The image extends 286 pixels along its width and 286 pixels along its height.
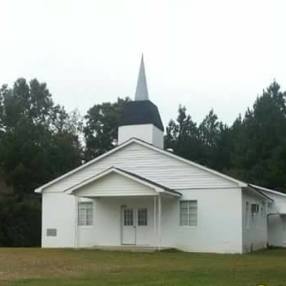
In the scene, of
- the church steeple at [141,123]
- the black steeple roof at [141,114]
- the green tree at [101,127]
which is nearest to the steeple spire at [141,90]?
the church steeple at [141,123]

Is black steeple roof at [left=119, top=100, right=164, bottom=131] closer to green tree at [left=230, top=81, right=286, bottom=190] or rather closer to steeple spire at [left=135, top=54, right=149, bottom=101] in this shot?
steeple spire at [left=135, top=54, right=149, bottom=101]

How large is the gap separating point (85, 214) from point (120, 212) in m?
1.94

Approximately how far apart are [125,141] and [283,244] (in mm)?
12424

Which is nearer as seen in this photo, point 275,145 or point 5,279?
point 5,279

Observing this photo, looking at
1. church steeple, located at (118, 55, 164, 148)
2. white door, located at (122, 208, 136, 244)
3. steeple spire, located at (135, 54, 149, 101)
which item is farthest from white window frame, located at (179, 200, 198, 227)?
steeple spire, located at (135, 54, 149, 101)

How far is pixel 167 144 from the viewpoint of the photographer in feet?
240

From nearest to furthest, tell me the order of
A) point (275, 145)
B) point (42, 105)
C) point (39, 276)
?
point (39, 276) → point (275, 145) → point (42, 105)

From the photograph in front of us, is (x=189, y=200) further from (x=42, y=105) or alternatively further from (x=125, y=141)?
(x=42, y=105)

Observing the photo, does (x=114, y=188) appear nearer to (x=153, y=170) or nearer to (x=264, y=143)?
(x=153, y=170)

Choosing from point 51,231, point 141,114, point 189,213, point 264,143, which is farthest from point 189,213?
point 264,143

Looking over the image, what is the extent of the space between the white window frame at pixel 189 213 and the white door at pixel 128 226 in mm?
2572

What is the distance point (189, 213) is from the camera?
3044cm

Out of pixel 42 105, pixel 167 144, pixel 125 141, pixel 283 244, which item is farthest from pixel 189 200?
pixel 42 105

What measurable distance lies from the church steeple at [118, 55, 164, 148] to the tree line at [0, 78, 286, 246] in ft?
46.4
